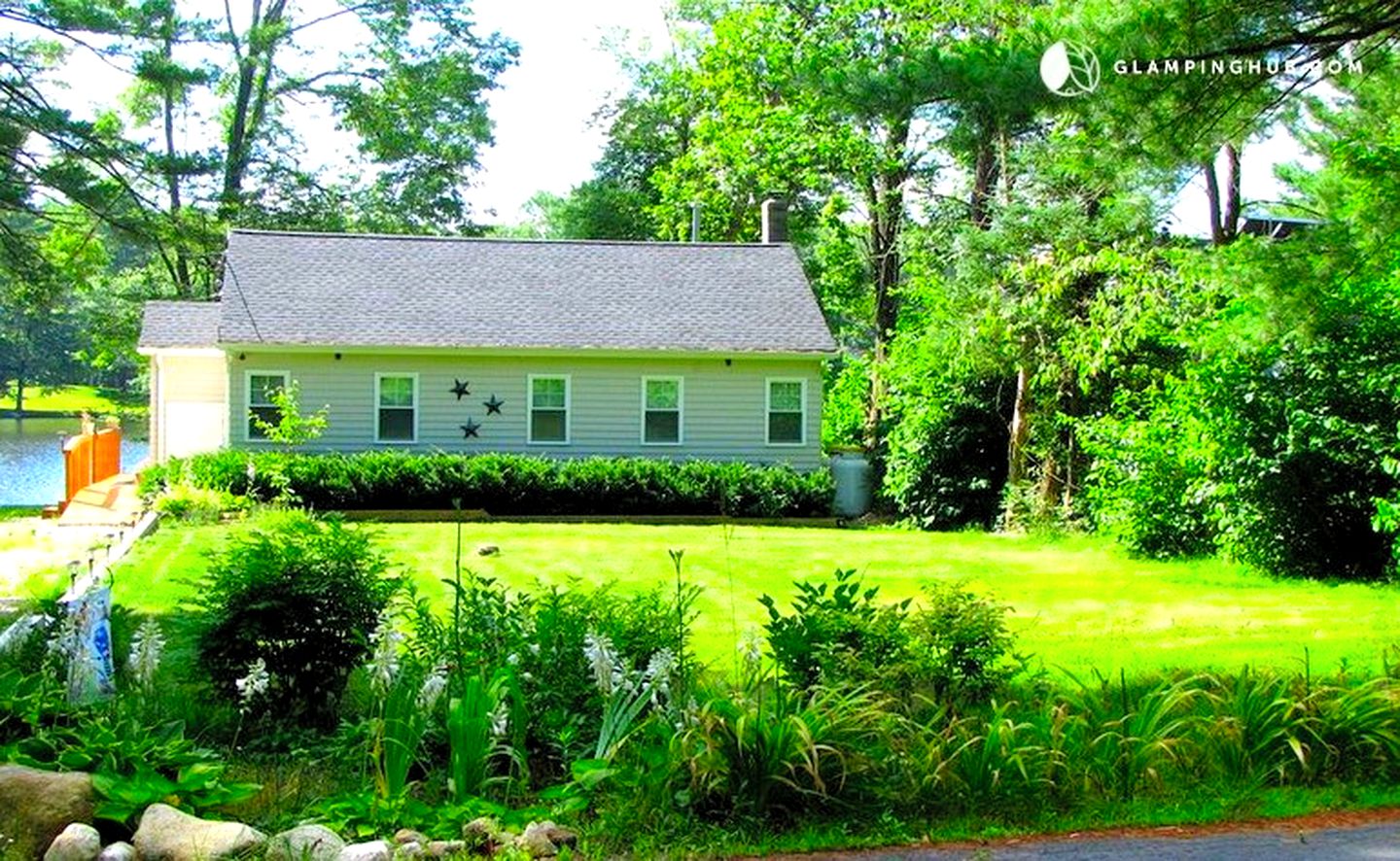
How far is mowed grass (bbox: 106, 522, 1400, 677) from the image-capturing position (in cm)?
968

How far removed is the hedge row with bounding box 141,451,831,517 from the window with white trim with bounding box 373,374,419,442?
722mm

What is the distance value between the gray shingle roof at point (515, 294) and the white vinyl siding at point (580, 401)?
41cm

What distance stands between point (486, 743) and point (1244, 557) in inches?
423

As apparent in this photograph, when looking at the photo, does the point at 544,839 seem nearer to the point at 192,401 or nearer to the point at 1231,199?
the point at 1231,199

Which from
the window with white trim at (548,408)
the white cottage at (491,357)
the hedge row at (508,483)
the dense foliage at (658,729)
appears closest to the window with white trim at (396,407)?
the white cottage at (491,357)

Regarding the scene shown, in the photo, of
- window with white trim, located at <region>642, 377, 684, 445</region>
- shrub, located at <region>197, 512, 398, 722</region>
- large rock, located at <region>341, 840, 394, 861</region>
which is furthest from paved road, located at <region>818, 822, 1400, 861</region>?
window with white trim, located at <region>642, 377, 684, 445</region>

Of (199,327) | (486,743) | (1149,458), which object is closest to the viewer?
(486,743)

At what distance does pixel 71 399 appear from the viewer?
58.6 metres

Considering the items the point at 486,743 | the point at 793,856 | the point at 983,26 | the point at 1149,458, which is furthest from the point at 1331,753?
the point at 983,26

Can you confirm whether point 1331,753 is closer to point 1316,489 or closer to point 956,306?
point 1316,489

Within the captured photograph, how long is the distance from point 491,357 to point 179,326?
6440 millimetres

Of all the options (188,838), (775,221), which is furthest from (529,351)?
(188,838)

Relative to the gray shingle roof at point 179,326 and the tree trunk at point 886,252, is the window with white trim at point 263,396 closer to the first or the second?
the gray shingle roof at point 179,326

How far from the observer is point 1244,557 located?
14.3 meters
